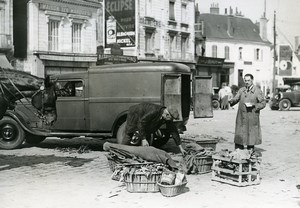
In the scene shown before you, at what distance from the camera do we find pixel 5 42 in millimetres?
23188

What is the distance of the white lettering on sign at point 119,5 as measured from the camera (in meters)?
31.8

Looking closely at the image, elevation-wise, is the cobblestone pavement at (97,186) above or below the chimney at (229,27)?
below

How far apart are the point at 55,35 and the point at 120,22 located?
694 cm

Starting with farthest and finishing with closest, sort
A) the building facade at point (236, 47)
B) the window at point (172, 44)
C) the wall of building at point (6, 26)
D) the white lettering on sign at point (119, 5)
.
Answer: the building facade at point (236, 47) → the window at point (172, 44) → the white lettering on sign at point (119, 5) → the wall of building at point (6, 26)

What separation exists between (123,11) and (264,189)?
88.9 feet

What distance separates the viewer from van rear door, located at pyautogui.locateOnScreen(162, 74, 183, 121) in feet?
33.1

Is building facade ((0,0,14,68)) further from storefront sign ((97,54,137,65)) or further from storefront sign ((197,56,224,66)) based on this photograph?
storefront sign ((197,56,224,66))

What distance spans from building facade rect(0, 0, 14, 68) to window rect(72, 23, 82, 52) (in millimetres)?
4682

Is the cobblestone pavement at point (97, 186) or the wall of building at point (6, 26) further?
the wall of building at point (6, 26)

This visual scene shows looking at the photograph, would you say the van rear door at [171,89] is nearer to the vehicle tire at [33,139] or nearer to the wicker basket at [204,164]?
the wicker basket at [204,164]

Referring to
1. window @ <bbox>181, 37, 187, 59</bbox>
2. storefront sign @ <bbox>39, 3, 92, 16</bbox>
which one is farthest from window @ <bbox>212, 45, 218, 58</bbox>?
storefront sign @ <bbox>39, 3, 92, 16</bbox>

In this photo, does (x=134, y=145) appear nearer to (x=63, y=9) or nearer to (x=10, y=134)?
(x=10, y=134)

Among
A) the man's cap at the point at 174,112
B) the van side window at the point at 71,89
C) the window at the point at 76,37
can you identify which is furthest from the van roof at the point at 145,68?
the window at the point at 76,37

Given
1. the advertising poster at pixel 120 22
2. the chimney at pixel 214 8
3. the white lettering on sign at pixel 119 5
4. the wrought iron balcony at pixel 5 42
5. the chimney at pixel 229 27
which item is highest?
the chimney at pixel 214 8
